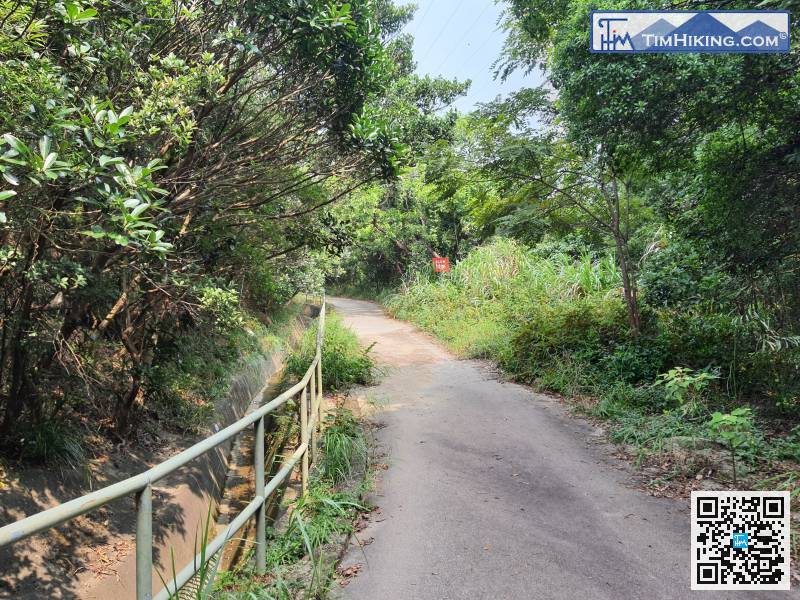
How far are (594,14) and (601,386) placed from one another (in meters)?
5.14

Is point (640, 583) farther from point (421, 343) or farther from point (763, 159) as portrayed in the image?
point (421, 343)

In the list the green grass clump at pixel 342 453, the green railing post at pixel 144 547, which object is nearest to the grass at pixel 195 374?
the green grass clump at pixel 342 453

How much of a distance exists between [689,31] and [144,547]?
6567 mm

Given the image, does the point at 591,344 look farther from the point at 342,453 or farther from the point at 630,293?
the point at 342,453

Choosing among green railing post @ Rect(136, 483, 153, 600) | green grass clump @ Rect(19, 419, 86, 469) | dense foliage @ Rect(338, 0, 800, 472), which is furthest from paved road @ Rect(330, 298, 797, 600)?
green grass clump @ Rect(19, 419, 86, 469)

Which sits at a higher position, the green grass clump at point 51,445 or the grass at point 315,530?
the green grass clump at point 51,445

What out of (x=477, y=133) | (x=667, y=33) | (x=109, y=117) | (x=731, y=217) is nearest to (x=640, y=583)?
(x=109, y=117)

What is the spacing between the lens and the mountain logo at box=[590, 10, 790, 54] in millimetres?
5277

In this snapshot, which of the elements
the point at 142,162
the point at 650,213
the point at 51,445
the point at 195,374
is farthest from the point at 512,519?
the point at 650,213

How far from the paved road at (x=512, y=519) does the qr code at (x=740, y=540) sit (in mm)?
105

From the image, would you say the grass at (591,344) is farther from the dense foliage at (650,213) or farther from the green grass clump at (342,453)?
the green grass clump at (342,453)

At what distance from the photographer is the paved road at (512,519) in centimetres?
349

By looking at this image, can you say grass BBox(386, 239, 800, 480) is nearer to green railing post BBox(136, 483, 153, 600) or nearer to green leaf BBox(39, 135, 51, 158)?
green railing post BBox(136, 483, 153, 600)

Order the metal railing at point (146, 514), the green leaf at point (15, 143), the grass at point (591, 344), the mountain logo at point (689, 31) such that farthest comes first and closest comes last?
the grass at point (591, 344) < the mountain logo at point (689, 31) < the green leaf at point (15, 143) < the metal railing at point (146, 514)
